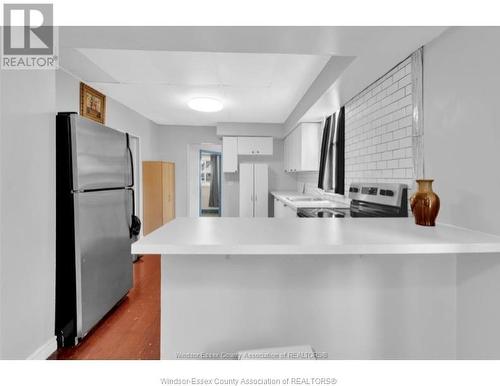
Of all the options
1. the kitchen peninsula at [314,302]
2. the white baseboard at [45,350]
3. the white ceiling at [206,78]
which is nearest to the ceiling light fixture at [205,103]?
the white ceiling at [206,78]

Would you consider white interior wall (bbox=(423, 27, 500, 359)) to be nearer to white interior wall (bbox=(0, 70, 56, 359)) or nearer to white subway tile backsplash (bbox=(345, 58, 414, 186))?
white subway tile backsplash (bbox=(345, 58, 414, 186))

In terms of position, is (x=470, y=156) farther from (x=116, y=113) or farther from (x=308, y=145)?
(x=116, y=113)

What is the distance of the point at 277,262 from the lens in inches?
58.3

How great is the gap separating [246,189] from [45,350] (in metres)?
4.22

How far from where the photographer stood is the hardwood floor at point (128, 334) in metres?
2.05

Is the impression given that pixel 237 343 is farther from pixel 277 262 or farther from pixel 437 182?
pixel 437 182

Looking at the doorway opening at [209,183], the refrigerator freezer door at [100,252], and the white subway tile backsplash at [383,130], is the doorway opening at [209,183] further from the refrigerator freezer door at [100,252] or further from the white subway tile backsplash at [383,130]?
the white subway tile backsplash at [383,130]

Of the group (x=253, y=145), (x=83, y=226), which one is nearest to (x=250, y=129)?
(x=253, y=145)

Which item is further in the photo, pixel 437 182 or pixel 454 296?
pixel 437 182

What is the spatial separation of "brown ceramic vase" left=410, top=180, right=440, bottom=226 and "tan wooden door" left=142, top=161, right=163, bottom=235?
14.6ft

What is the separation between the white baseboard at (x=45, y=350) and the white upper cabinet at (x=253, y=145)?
175 inches

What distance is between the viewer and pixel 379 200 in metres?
2.12
